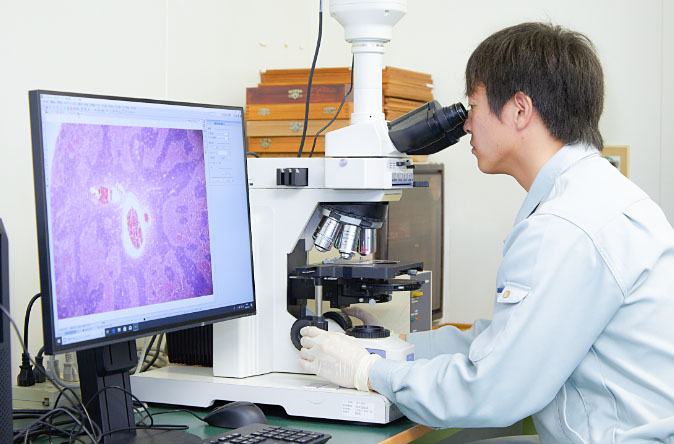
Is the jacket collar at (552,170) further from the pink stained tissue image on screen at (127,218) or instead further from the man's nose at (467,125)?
the pink stained tissue image on screen at (127,218)

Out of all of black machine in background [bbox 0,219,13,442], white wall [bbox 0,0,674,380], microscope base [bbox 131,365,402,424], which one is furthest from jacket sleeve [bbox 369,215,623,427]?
white wall [bbox 0,0,674,380]

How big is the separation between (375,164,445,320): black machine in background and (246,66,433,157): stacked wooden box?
0.29 m

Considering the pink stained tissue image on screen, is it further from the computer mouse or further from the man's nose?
the man's nose

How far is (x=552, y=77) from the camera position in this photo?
56.6 inches

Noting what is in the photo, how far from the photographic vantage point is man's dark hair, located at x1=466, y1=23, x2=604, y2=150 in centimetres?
144

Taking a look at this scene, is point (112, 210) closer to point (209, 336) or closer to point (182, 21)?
point (209, 336)

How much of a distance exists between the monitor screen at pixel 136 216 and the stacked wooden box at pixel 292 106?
3.24 feet

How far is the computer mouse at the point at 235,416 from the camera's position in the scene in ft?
4.47

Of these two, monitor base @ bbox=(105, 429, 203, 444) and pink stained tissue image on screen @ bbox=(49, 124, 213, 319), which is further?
monitor base @ bbox=(105, 429, 203, 444)

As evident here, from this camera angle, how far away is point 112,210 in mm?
1184

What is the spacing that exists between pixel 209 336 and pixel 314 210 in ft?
1.08

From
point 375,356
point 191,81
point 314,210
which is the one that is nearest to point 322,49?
point 191,81

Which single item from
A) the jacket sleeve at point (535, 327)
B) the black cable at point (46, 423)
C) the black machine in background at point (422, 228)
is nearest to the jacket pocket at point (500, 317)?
the jacket sleeve at point (535, 327)

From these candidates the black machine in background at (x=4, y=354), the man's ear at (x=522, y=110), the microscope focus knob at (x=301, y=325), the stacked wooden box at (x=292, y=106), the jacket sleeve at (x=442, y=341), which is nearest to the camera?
the black machine in background at (x=4, y=354)
